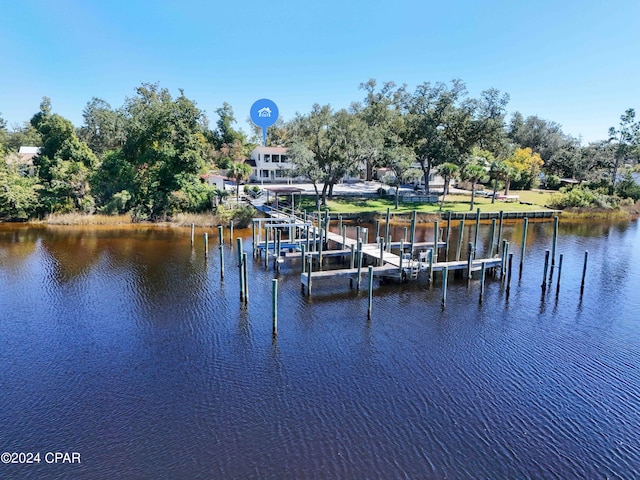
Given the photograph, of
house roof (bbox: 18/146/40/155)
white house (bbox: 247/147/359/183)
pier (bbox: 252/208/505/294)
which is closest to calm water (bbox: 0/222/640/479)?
pier (bbox: 252/208/505/294)

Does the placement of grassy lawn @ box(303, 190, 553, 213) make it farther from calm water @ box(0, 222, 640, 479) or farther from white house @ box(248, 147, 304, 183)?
calm water @ box(0, 222, 640, 479)

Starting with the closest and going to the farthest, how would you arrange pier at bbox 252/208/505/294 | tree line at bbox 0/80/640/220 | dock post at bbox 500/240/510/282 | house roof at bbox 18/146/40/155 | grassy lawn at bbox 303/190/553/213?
1. pier at bbox 252/208/505/294
2. dock post at bbox 500/240/510/282
3. tree line at bbox 0/80/640/220
4. grassy lawn at bbox 303/190/553/213
5. house roof at bbox 18/146/40/155

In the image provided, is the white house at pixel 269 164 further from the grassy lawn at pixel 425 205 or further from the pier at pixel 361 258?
the pier at pixel 361 258

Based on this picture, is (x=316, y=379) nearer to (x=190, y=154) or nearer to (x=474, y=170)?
(x=190, y=154)

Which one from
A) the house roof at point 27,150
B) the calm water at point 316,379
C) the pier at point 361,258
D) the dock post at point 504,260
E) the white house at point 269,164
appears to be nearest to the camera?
the calm water at point 316,379

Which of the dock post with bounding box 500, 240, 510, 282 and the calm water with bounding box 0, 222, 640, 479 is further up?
the dock post with bounding box 500, 240, 510, 282

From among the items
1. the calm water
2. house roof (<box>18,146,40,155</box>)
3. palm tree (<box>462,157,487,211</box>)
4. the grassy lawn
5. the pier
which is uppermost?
house roof (<box>18,146,40,155</box>)

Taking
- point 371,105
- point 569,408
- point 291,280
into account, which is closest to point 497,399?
point 569,408

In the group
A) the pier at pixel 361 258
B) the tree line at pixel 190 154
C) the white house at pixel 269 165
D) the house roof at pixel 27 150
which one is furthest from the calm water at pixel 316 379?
the house roof at pixel 27 150
